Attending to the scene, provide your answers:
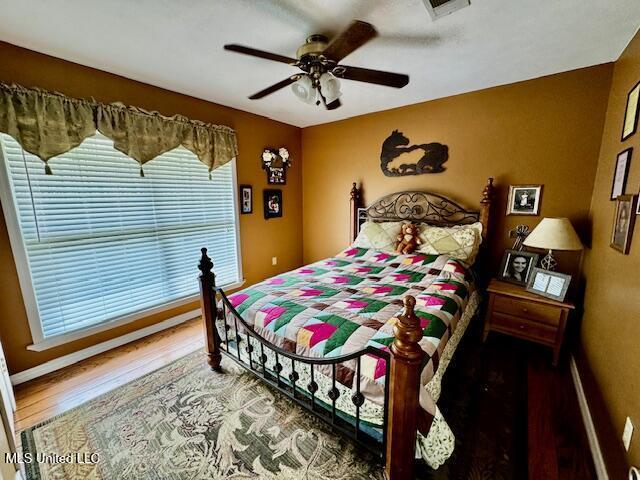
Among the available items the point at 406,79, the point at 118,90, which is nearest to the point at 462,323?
the point at 406,79

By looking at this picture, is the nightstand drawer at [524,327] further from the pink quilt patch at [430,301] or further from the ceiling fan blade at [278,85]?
the ceiling fan blade at [278,85]

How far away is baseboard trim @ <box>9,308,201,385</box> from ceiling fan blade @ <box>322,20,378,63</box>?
2.97 meters

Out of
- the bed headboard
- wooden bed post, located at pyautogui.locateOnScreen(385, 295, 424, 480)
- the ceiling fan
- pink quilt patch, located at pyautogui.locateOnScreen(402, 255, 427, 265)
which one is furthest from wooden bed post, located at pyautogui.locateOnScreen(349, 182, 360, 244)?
wooden bed post, located at pyautogui.locateOnScreen(385, 295, 424, 480)

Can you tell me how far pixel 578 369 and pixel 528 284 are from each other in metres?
0.68

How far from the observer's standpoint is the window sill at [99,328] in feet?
6.88

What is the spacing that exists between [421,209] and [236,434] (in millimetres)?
2809

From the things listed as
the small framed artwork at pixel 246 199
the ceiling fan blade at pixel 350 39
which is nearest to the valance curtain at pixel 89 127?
the small framed artwork at pixel 246 199

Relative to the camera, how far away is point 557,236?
206cm

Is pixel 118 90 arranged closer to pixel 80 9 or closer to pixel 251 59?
pixel 80 9

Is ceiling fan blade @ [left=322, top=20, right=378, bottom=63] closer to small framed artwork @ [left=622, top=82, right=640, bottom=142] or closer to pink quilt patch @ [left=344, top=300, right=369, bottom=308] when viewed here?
pink quilt patch @ [left=344, top=300, right=369, bottom=308]

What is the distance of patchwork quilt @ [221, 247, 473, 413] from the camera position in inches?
52.6

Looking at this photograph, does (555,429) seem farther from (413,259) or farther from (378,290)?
(413,259)

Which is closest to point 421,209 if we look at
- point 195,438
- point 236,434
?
point 236,434

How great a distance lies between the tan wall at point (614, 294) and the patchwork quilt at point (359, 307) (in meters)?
0.76
